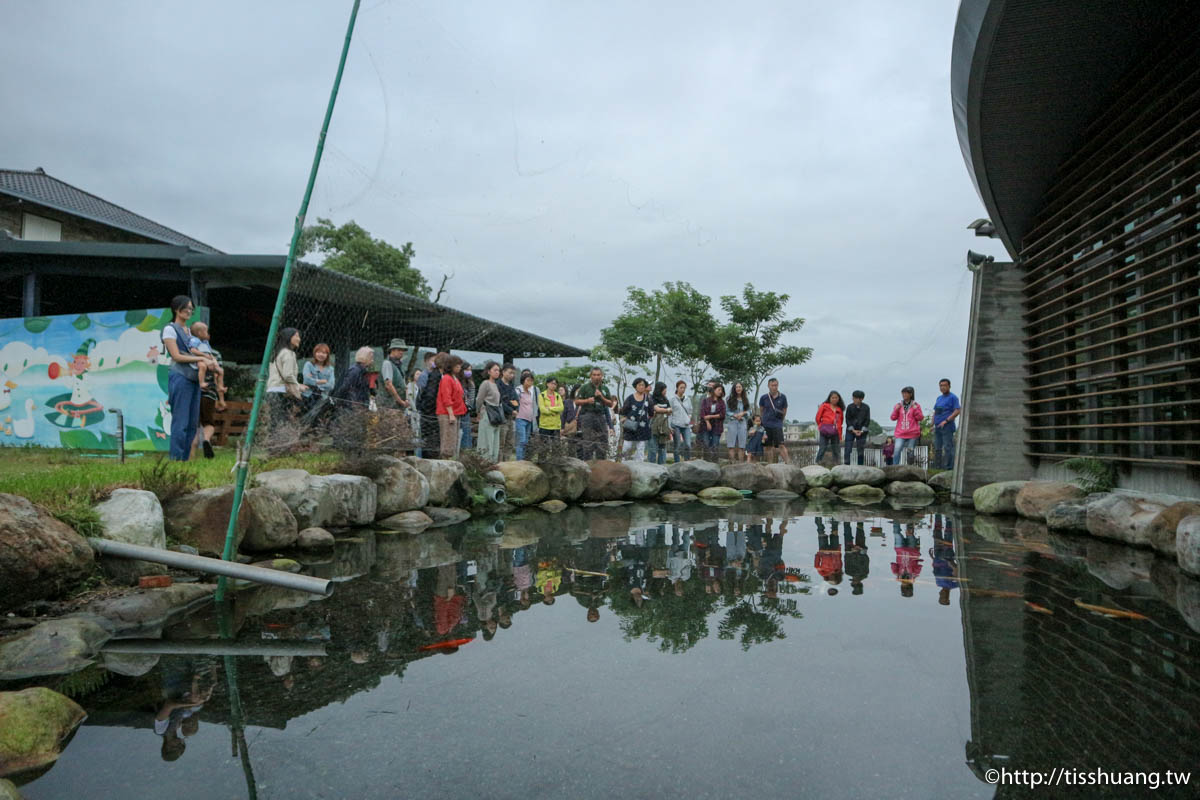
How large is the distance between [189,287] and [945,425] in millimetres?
12827

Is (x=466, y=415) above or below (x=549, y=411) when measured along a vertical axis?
below

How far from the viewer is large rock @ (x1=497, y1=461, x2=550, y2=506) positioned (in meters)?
8.75

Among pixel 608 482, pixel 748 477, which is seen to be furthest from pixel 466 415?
pixel 748 477

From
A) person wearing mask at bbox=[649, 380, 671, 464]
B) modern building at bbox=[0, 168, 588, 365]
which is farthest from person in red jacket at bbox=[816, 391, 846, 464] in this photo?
modern building at bbox=[0, 168, 588, 365]

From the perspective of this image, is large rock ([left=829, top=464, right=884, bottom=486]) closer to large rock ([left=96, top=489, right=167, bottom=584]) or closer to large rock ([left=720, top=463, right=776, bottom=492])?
large rock ([left=720, top=463, right=776, bottom=492])

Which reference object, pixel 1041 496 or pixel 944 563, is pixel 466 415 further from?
pixel 1041 496

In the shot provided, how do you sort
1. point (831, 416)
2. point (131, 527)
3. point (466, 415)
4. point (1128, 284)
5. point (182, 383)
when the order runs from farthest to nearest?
1. point (831, 416)
2. point (466, 415)
3. point (1128, 284)
4. point (182, 383)
5. point (131, 527)

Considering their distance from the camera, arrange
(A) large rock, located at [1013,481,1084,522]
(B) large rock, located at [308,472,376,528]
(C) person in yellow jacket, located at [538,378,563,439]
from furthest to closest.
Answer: (C) person in yellow jacket, located at [538,378,563,439] → (A) large rock, located at [1013,481,1084,522] → (B) large rock, located at [308,472,376,528]

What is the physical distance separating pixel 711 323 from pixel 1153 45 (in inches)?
837

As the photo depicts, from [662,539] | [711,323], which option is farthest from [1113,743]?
[711,323]

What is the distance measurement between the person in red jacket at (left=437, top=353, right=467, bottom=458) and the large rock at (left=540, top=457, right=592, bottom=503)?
46.4 inches

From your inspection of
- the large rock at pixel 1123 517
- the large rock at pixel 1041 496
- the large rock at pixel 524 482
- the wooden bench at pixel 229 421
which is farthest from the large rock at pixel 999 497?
the wooden bench at pixel 229 421

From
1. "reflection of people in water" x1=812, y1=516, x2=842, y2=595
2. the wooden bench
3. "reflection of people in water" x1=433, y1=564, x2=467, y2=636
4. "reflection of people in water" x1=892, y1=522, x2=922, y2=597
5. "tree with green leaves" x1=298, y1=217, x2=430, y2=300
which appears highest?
"tree with green leaves" x1=298, y1=217, x2=430, y2=300

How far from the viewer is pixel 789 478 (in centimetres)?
1155
